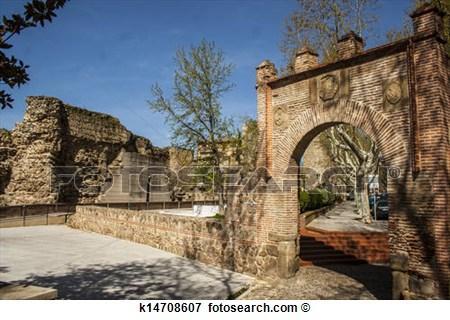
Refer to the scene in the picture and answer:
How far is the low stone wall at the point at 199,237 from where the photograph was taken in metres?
10.2

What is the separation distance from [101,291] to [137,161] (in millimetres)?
21148

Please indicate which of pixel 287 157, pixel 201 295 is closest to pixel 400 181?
pixel 287 157

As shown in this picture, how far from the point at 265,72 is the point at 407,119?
4.51 m

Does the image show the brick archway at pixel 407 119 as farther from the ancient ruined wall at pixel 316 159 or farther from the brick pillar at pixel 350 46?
the ancient ruined wall at pixel 316 159

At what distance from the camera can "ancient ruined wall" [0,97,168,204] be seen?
22281 millimetres

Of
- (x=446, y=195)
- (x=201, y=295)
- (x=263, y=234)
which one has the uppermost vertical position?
(x=446, y=195)

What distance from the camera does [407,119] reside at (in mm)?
7004

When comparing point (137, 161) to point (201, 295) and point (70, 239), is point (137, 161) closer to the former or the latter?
point (70, 239)

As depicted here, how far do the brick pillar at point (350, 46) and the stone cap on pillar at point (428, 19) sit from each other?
1.42m

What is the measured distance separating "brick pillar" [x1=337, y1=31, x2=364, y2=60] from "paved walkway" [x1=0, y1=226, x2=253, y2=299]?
20.1 ft

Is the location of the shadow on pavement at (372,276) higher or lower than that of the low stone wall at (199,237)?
lower

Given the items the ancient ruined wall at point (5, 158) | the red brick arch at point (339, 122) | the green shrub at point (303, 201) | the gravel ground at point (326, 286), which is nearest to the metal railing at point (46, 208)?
the ancient ruined wall at point (5, 158)

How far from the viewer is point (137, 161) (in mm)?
28875

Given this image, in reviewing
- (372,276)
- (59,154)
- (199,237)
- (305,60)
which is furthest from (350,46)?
(59,154)
